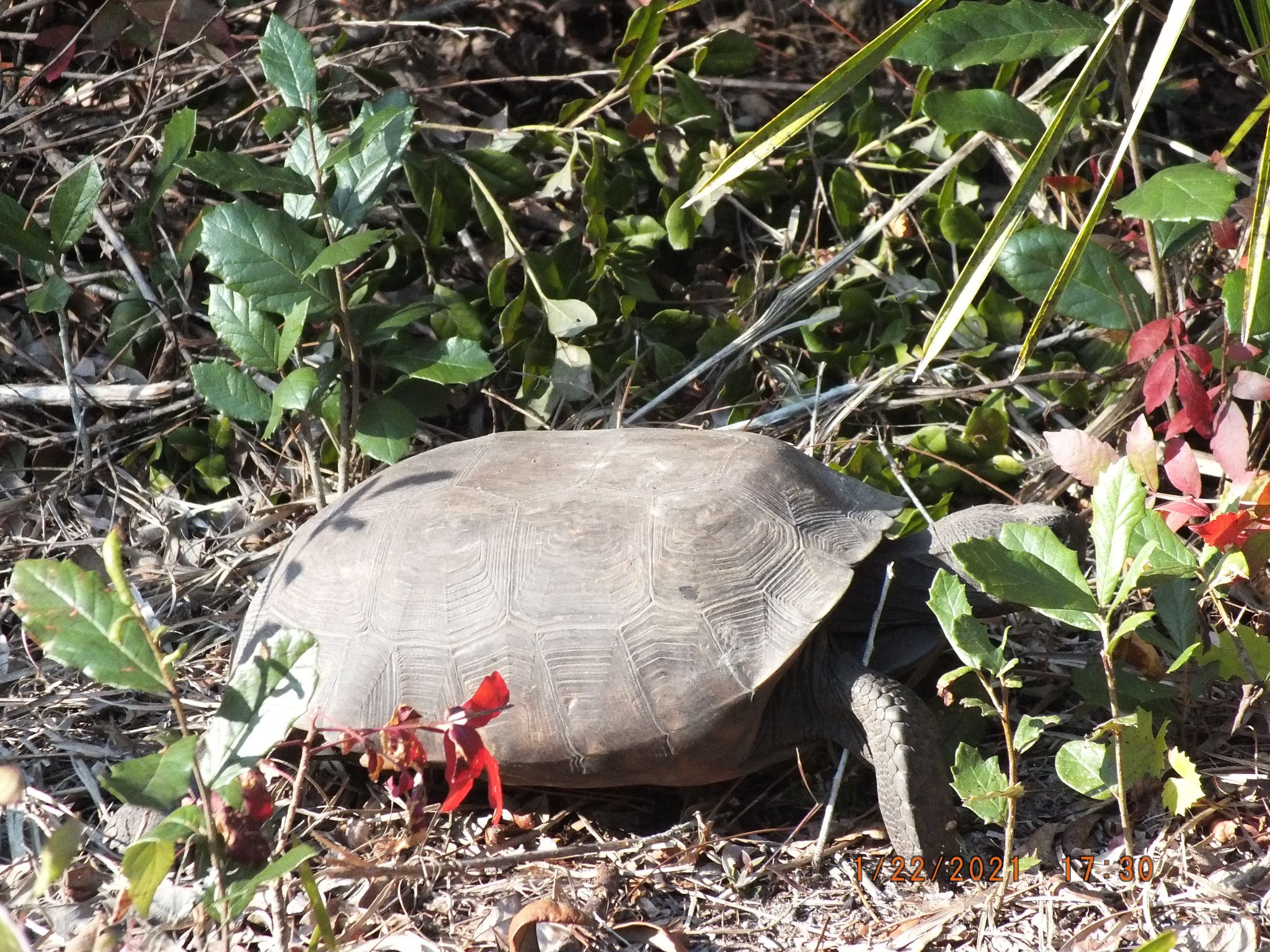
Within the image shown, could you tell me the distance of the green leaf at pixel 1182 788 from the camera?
6.95ft

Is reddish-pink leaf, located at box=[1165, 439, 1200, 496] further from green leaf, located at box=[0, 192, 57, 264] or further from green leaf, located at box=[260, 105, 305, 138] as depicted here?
green leaf, located at box=[0, 192, 57, 264]

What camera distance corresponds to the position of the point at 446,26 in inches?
139

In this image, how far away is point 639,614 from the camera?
2.34m

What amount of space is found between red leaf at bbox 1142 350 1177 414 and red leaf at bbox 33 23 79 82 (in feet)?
10.5

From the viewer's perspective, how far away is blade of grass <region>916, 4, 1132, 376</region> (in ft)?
7.11

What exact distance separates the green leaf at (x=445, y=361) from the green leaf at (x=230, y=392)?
39cm

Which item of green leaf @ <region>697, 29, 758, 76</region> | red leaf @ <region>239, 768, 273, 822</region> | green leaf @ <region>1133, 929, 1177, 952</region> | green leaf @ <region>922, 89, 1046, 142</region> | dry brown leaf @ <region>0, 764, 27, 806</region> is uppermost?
green leaf @ <region>697, 29, 758, 76</region>

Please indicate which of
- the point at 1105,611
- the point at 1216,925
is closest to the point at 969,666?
the point at 1105,611

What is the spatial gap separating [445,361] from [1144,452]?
1800mm

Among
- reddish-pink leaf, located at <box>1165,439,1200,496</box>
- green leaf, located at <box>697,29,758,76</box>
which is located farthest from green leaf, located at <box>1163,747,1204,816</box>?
green leaf, located at <box>697,29,758,76</box>

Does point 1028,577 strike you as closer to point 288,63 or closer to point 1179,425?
point 1179,425

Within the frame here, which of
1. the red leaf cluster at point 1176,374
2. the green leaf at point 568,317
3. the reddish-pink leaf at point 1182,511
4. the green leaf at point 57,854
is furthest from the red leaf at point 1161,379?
the green leaf at point 57,854

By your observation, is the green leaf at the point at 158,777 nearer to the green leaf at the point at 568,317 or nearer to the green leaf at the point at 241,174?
the green leaf at the point at 241,174

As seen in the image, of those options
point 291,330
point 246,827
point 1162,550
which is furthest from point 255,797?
point 1162,550
